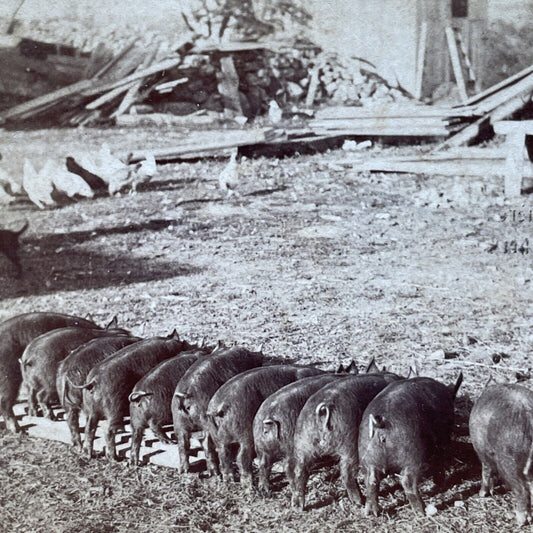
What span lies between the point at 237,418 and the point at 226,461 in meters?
0.18

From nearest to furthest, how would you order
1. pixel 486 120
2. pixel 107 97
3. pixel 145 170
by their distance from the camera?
1. pixel 486 120
2. pixel 107 97
3. pixel 145 170

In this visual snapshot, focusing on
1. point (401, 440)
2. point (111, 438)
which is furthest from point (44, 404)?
point (401, 440)

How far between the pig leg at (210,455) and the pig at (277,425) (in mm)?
218

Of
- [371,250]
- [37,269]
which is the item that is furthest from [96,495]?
[37,269]

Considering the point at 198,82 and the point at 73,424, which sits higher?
the point at 198,82

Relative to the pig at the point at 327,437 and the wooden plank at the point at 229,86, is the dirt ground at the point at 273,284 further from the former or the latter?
the wooden plank at the point at 229,86

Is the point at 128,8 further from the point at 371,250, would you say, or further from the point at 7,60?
the point at 371,250

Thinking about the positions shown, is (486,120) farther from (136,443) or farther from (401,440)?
(136,443)

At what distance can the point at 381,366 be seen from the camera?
11.6 ft

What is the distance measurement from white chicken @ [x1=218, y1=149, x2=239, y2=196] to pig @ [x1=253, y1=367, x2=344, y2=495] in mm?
2102

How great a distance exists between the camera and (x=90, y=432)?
2.91 m

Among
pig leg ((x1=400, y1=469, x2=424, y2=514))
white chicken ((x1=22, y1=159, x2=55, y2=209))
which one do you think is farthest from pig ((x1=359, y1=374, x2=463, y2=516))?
white chicken ((x1=22, y1=159, x2=55, y2=209))

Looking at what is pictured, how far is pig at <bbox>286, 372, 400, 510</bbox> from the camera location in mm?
2371

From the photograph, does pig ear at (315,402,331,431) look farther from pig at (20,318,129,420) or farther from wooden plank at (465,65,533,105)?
wooden plank at (465,65,533,105)
